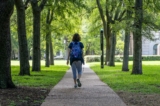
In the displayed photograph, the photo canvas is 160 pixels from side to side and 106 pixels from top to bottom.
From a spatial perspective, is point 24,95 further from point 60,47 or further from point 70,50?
point 60,47

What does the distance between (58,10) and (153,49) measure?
62371 mm

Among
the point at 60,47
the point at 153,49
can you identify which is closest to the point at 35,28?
the point at 60,47

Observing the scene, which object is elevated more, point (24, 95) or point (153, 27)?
point (153, 27)

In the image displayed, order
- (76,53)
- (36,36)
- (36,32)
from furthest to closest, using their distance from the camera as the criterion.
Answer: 1. (36,36)
2. (36,32)
3. (76,53)

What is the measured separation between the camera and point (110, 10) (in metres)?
34.6

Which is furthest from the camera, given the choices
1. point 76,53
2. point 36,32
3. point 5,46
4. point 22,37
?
point 36,32

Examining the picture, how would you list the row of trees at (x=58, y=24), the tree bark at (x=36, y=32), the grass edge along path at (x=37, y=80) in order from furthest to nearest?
the tree bark at (x=36, y=32), the grass edge along path at (x=37, y=80), the row of trees at (x=58, y=24)

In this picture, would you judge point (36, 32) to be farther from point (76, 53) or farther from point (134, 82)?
point (76, 53)

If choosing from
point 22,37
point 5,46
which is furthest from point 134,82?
point 22,37

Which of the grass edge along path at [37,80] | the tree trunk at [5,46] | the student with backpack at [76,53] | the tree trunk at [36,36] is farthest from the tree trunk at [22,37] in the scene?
the tree trunk at [5,46]

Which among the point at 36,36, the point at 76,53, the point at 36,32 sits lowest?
the point at 76,53

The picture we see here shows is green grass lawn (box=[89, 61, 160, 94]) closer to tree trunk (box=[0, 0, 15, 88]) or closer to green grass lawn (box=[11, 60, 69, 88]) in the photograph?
green grass lawn (box=[11, 60, 69, 88])

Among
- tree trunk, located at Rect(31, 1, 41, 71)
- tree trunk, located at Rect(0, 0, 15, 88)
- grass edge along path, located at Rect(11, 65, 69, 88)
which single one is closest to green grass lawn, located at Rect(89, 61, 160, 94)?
grass edge along path, located at Rect(11, 65, 69, 88)

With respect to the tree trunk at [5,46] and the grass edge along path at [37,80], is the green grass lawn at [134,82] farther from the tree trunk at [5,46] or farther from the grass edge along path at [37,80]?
the tree trunk at [5,46]
